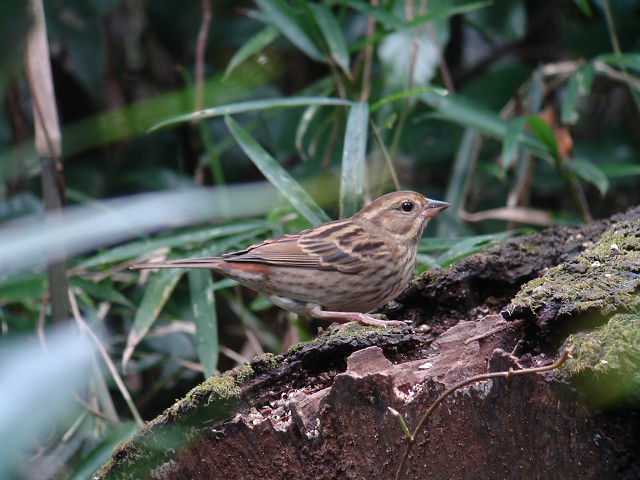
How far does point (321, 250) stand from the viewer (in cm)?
366

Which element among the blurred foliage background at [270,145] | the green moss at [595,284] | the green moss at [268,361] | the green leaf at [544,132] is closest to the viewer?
the green moss at [595,284]

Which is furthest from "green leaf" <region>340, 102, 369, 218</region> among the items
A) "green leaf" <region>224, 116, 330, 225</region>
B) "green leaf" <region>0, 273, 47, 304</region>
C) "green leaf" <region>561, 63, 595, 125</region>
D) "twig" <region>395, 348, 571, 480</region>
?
"twig" <region>395, 348, 571, 480</region>

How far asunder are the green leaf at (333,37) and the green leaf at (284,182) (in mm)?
801

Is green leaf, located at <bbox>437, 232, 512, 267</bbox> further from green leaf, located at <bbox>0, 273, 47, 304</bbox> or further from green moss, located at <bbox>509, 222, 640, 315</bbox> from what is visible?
green leaf, located at <bbox>0, 273, 47, 304</bbox>

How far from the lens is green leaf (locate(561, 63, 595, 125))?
4.46 meters

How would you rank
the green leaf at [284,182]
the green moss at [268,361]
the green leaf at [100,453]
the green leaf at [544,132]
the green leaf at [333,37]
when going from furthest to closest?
the green leaf at [333,37] < the green leaf at [544,132] < the green leaf at [284,182] < the green leaf at [100,453] < the green moss at [268,361]

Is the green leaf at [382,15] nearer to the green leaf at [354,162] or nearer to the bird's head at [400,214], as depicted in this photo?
the green leaf at [354,162]

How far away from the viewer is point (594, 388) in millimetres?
1732

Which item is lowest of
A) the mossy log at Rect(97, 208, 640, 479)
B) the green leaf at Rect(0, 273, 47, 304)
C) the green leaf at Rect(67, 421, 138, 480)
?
the green leaf at Rect(67, 421, 138, 480)

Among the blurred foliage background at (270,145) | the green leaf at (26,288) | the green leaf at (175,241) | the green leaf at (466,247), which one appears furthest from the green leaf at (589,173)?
the green leaf at (26,288)

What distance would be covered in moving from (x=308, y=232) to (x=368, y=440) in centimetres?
177

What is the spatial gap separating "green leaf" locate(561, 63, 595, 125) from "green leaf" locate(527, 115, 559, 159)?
136 millimetres

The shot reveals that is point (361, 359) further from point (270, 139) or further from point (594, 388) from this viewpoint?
point (270, 139)

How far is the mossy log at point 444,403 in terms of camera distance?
1754mm
